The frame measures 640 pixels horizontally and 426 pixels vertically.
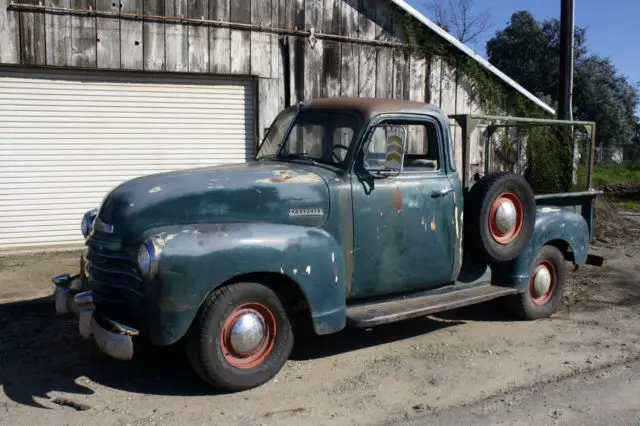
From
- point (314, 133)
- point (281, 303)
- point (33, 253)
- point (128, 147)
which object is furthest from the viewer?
point (128, 147)

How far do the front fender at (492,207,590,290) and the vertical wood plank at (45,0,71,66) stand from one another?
636cm

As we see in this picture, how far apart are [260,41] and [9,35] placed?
347 centimetres

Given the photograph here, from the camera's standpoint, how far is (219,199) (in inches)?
183

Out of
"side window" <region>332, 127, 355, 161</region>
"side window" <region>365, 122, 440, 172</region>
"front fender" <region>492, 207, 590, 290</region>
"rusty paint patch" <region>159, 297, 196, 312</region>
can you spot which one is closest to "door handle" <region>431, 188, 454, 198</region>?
"side window" <region>365, 122, 440, 172</region>

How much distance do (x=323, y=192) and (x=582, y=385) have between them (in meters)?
2.39

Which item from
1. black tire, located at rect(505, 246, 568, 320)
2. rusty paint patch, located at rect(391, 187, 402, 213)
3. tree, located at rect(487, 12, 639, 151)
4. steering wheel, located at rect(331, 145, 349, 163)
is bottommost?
black tire, located at rect(505, 246, 568, 320)

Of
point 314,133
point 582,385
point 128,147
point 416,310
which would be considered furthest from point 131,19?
point 582,385

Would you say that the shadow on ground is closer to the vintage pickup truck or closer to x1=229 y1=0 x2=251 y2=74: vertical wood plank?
the vintage pickup truck

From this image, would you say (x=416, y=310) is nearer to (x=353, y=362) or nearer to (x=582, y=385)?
(x=353, y=362)

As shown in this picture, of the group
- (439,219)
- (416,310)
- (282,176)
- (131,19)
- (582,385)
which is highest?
(131,19)

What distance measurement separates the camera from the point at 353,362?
523cm

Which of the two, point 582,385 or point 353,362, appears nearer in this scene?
point 582,385

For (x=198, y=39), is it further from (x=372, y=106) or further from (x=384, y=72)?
(x=372, y=106)

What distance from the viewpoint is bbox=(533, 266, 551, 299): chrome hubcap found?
258 inches
